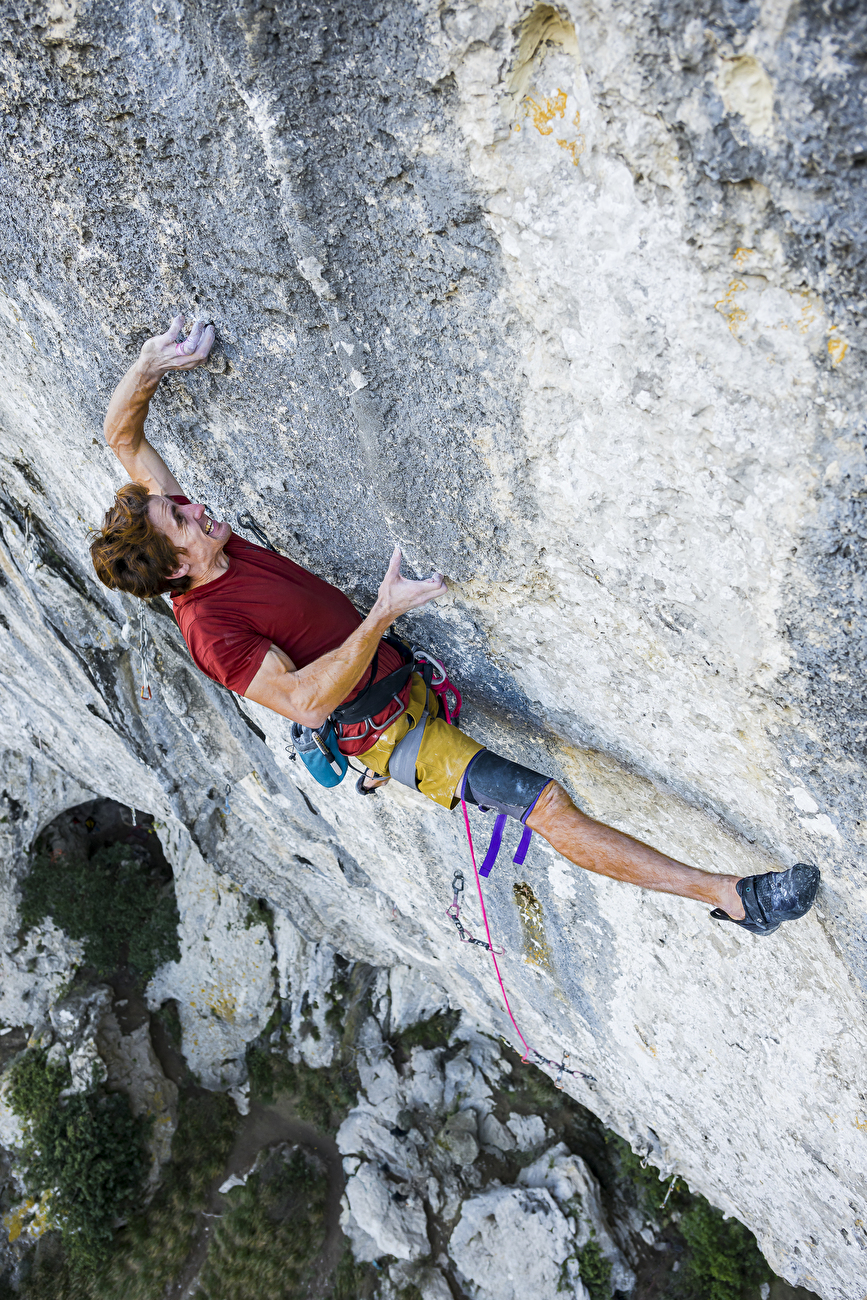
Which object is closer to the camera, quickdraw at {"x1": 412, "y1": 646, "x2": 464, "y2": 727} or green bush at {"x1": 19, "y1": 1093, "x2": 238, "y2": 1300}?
quickdraw at {"x1": 412, "y1": 646, "x2": 464, "y2": 727}

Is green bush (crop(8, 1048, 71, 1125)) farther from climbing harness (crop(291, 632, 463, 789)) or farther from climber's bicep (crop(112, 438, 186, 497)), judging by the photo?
climber's bicep (crop(112, 438, 186, 497))

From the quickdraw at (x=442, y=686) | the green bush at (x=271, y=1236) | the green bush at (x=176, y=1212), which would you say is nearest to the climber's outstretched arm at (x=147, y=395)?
the quickdraw at (x=442, y=686)

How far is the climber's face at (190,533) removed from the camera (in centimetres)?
232

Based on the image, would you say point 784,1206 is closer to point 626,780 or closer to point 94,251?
point 626,780

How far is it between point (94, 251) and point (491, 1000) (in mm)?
6279

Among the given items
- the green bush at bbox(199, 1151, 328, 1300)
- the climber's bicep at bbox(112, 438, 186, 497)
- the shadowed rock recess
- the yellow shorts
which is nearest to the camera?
the shadowed rock recess

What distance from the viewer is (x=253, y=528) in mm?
2945

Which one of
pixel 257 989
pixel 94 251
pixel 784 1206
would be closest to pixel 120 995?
pixel 257 989

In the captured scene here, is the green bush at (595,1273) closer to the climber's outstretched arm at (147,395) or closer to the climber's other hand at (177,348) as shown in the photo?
the climber's outstretched arm at (147,395)

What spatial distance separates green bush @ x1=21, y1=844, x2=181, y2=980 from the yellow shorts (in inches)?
345

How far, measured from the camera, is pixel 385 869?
5.40 metres

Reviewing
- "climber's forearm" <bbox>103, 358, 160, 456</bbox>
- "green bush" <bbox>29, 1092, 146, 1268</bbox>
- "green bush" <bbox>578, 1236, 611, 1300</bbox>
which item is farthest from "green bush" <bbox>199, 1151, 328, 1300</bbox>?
"climber's forearm" <bbox>103, 358, 160, 456</bbox>

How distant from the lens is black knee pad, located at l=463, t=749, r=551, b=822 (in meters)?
2.64

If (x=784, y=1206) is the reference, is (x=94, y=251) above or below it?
above
